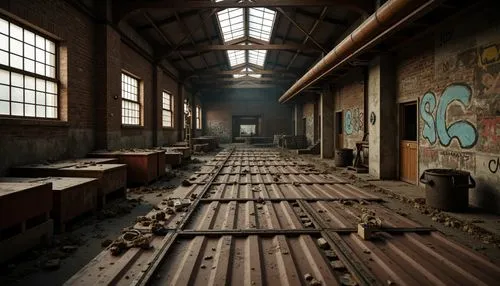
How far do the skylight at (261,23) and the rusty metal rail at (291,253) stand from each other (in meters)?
9.33

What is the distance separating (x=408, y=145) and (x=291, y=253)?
5777 millimetres

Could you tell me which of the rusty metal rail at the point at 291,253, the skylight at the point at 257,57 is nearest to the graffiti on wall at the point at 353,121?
the rusty metal rail at the point at 291,253

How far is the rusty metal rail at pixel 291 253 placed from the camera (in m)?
2.74

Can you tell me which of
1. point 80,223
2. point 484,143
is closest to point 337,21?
point 484,143

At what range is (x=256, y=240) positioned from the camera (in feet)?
12.0

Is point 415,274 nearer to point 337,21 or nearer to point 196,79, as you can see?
point 337,21

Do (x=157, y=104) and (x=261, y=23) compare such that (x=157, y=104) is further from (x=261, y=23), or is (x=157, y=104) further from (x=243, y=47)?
(x=261, y=23)

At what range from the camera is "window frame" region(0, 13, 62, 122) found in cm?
530

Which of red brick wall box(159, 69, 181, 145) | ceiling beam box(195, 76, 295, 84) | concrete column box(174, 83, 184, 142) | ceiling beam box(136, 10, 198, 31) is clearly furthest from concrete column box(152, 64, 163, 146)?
ceiling beam box(195, 76, 295, 84)

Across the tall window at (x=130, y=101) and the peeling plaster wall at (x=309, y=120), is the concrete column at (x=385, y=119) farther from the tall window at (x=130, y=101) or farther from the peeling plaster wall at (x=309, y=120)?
the peeling plaster wall at (x=309, y=120)

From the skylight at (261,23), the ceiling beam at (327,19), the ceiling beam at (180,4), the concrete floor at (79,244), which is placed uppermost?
the skylight at (261,23)

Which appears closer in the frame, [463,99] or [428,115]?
[463,99]

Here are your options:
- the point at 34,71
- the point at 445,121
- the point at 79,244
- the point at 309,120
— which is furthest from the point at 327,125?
the point at 79,244

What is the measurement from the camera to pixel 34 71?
593 centimetres
